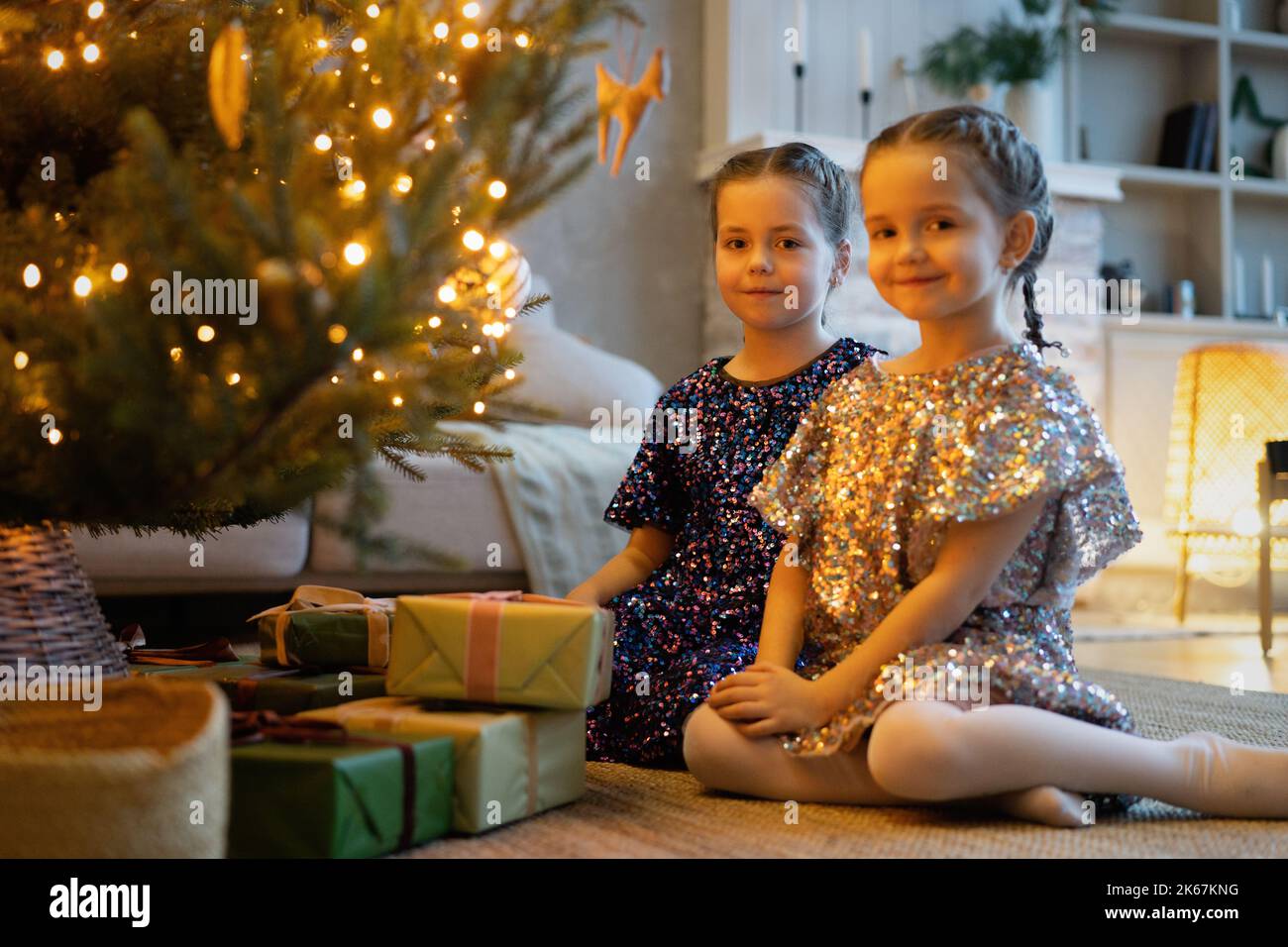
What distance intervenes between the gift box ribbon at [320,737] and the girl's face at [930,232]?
558 millimetres

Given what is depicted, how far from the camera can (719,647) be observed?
1.33 metres

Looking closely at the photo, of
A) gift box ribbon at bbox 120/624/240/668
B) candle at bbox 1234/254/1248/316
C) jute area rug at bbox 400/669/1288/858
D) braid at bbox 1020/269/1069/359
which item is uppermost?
candle at bbox 1234/254/1248/316

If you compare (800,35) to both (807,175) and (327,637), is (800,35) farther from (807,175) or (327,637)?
(327,637)

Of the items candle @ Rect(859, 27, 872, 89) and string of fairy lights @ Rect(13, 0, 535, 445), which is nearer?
string of fairy lights @ Rect(13, 0, 535, 445)

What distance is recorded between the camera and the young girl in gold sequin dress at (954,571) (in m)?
1.02

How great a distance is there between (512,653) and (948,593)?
1.15 feet

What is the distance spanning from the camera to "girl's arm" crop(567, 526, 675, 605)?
1405 millimetres

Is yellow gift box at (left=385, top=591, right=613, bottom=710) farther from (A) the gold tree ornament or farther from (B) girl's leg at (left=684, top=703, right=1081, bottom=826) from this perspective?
(A) the gold tree ornament

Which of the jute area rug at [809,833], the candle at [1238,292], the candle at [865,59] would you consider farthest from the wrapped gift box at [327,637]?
the candle at [1238,292]

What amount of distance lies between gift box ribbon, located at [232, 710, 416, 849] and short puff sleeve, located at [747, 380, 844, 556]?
0.43 metres

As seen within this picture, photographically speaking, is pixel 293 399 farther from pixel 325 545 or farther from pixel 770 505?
pixel 325 545

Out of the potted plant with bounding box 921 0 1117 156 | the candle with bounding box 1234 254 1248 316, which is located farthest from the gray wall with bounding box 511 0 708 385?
the candle with bounding box 1234 254 1248 316
